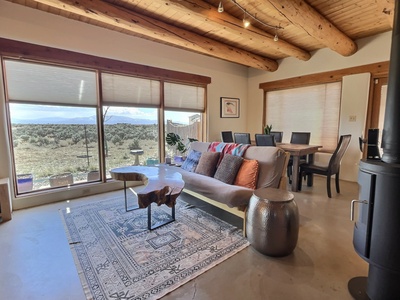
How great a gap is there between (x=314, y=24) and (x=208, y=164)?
107 inches

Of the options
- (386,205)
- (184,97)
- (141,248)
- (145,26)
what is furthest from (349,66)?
(141,248)

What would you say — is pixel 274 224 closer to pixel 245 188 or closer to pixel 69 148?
pixel 245 188

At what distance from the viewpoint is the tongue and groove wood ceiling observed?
9.33ft

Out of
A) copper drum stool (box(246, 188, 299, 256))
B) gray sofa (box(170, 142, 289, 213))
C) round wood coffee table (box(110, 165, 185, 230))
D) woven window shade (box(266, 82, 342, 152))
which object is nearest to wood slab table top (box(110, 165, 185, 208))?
round wood coffee table (box(110, 165, 185, 230))

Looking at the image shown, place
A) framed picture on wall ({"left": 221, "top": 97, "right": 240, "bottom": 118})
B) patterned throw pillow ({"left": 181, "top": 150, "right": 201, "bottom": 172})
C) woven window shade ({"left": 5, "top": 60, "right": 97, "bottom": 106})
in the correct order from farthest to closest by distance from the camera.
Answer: framed picture on wall ({"left": 221, "top": 97, "right": 240, "bottom": 118}), patterned throw pillow ({"left": 181, "top": 150, "right": 201, "bottom": 172}), woven window shade ({"left": 5, "top": 60, "right": 97, "bottom": 106})

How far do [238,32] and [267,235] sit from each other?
321 centimetres

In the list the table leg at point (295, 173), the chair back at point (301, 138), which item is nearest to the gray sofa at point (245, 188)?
the table leg at point (295, 173)

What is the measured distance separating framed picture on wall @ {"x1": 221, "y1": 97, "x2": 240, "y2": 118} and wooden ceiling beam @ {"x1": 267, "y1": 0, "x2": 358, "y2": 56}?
8.48 feet

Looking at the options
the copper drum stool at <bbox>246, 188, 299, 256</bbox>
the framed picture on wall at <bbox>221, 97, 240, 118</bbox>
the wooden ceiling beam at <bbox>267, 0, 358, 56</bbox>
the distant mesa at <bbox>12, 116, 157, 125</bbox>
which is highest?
the wooden ceiling beam at <bbox>267, 0, 358, 56</bbox>

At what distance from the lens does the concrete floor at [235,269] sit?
1542 millimetres

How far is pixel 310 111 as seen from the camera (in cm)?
516

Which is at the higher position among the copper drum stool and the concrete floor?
the copper drum stool

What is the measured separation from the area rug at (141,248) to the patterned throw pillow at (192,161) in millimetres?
687

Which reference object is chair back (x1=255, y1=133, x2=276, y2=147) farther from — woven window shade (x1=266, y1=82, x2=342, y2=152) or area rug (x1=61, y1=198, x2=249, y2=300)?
woven window shade (x1=266, y1=82, x2=342, y2=152)
